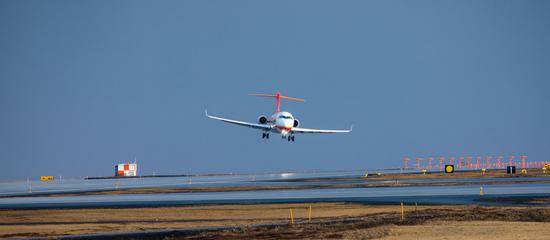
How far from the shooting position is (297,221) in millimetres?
54531

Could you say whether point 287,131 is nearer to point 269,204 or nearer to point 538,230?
point 269,204

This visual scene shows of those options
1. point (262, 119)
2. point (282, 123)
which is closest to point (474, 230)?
point (282, 123)

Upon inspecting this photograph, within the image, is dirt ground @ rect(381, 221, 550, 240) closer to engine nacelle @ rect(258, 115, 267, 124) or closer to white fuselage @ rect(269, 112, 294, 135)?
white fuselage @ rect(269, 112, 294, 135)

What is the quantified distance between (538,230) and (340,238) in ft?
33.3

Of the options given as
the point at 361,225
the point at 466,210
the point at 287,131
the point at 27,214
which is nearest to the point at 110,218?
the point at 27,214

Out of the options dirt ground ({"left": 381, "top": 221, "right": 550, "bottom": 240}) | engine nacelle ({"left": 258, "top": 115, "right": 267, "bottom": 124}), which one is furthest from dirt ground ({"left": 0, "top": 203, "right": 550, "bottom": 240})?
engine nacelle ({"left": 258, "top": 115, "right": 267, "bottom": 124})

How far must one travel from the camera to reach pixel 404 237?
4288cm

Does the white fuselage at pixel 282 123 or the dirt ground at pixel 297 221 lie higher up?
the white fuselage at pixel 282 123

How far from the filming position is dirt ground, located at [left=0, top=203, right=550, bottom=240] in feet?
148

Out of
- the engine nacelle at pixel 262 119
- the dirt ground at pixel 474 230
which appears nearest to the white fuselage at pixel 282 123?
the engine nacelle at pixel 262 119

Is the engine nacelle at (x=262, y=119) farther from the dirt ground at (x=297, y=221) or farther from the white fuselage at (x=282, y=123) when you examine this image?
the dirt ground at (x=297, y=221)

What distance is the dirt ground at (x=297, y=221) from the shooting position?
45125 mm

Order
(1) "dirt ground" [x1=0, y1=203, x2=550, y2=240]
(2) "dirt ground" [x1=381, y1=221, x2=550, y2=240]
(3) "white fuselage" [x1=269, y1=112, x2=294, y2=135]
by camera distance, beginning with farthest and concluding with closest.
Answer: (3) "white fuselage" [x1=269, y1=112, x2=294, y2=135], (1) "dirt ground" [x1=0, y1=203, x2=550, y2=240], (2) "dirt ground" [x1=381, y1=221, x2=550, y2=240]

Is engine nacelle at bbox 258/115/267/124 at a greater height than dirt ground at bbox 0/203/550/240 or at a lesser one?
greater
